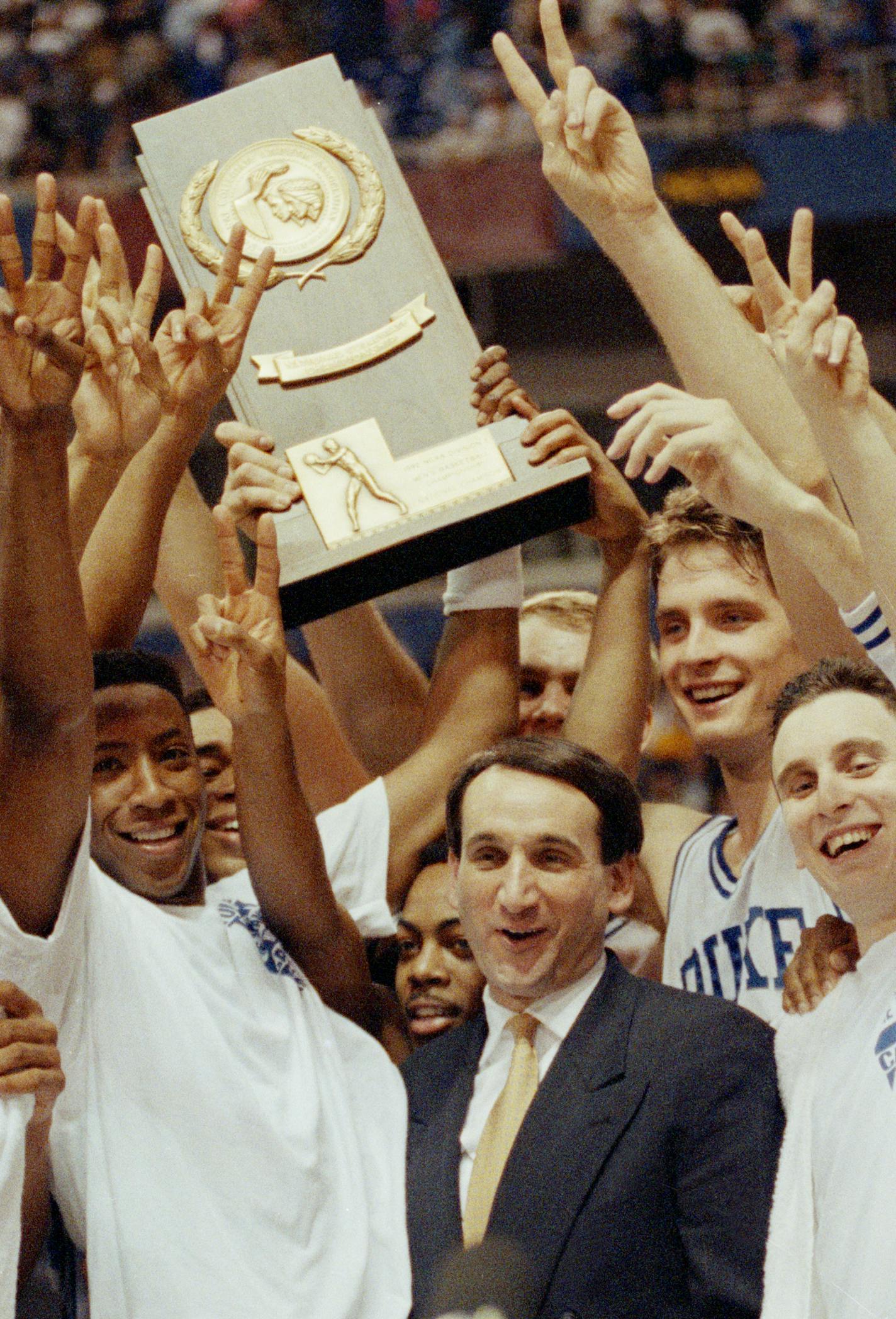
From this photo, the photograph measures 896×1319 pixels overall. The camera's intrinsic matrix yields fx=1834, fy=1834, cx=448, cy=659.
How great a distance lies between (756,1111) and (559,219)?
9.26 m

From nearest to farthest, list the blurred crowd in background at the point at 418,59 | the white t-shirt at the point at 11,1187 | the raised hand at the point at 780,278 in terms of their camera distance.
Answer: the white t-shirt at the point at 11,1187 → the raised hand at the point at 780,278 → the blurred crowd in background at the point at 418,59

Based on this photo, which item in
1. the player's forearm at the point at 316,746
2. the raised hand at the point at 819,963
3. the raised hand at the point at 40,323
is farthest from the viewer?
the player's forearm at the point at 316,746

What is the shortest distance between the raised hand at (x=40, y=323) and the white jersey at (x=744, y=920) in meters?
1.32

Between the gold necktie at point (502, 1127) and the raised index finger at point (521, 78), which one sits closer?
the gold necktie at point (502, 1127)

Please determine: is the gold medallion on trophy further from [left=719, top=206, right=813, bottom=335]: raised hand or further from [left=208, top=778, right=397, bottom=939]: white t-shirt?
[left=208, top=778, right=397, bottom=939]: white t-shirt

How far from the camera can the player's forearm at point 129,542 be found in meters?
2.75

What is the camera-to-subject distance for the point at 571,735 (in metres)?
2.98

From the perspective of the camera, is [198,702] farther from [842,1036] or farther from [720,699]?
[842,1036]

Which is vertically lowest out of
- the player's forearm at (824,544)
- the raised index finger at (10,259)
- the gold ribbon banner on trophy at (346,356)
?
the player's forearm at (824,544)

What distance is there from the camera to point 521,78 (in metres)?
2.93

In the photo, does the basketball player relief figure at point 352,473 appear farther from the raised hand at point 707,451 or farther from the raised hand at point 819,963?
the raised hand at point 819,963

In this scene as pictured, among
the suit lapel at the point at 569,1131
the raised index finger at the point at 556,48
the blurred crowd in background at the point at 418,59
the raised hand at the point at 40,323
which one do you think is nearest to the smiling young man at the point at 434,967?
the suit lapel at the point at 569,1131

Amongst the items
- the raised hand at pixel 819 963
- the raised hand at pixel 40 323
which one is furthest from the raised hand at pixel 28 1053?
the raised hand at pixel 819 963

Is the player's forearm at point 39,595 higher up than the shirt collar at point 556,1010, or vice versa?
the player's forearm at point 39,595
